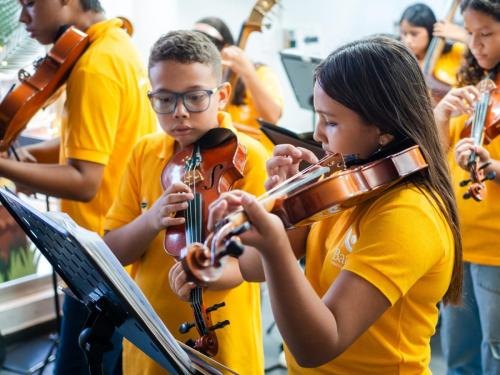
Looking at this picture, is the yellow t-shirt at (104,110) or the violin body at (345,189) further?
the yellow t-shirt at (104,110)

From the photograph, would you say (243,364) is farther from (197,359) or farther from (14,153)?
(14,153)

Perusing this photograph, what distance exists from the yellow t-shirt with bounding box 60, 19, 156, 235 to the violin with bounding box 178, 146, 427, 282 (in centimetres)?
80

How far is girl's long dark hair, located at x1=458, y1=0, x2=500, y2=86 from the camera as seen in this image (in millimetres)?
1836

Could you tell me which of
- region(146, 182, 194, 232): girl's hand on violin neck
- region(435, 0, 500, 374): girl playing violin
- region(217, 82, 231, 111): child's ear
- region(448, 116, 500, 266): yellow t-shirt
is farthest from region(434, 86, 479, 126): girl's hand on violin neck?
region(146, 182, 194, 232): girl's hand on violin neck

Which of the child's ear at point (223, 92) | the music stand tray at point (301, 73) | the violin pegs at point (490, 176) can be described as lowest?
the music stand tray at point (301, 73)

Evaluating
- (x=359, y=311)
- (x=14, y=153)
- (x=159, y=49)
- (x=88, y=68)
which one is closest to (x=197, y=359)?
(x=359, y=311)

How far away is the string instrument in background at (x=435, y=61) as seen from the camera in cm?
295

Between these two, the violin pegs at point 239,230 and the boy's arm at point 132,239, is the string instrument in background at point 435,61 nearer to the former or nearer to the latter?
the boy's arm at point 132,239

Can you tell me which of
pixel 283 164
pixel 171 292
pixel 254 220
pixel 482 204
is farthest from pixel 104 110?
pixel 482 204

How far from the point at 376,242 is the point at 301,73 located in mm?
2243

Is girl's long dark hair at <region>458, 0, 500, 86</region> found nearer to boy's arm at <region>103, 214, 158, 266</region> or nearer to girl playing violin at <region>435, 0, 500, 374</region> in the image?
girl playing violin at <region>435, 0, 500, 374</region>

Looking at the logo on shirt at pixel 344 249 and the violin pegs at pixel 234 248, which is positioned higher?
the violin pegs at pixel 234 248

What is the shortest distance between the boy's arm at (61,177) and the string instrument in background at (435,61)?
1779 mm

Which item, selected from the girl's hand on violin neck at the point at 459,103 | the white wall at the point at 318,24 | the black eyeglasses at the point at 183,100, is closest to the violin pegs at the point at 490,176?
the girl's hand on violin neck at the point at 459,103
